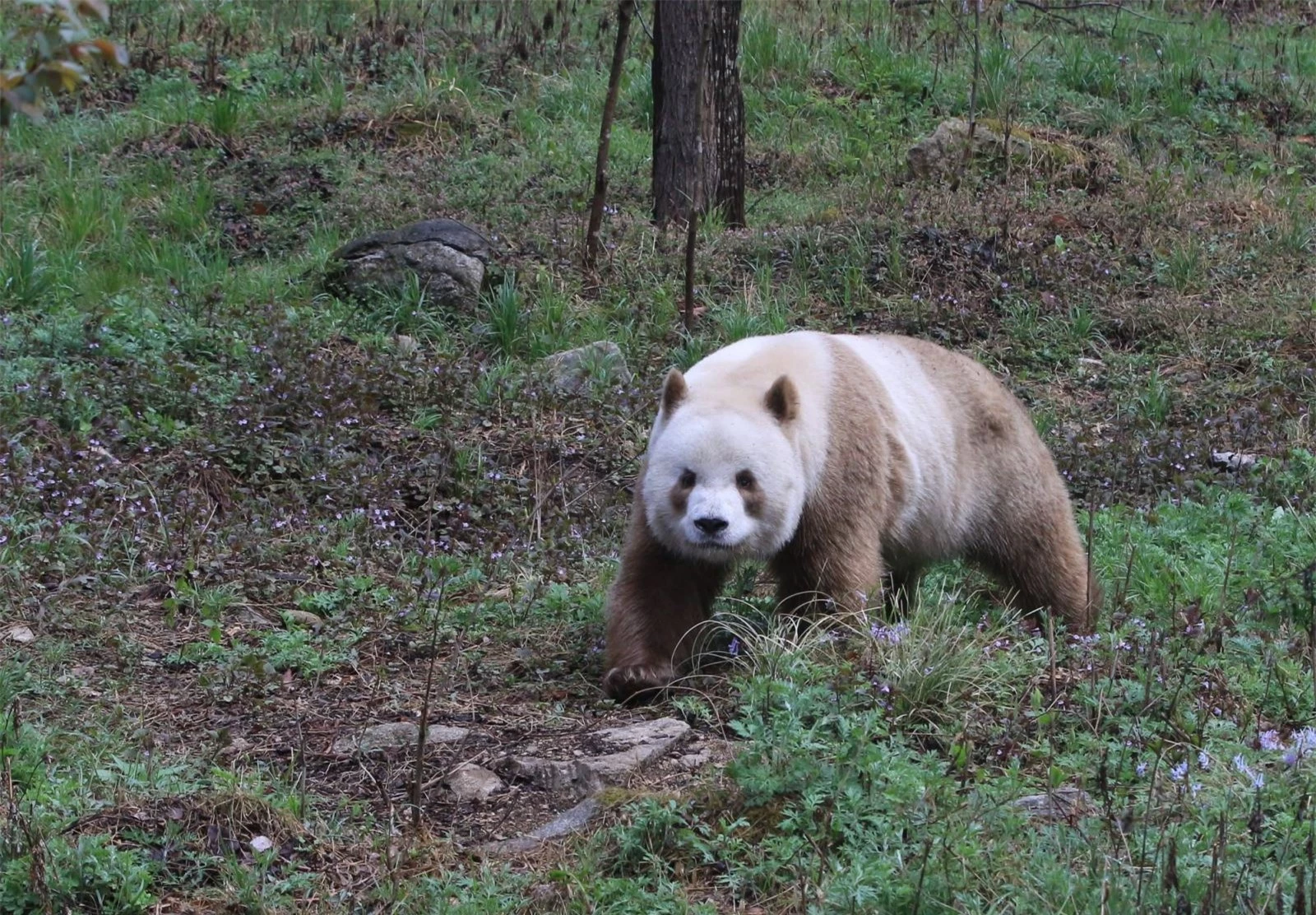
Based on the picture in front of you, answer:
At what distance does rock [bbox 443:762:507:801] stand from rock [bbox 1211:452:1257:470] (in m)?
4.76

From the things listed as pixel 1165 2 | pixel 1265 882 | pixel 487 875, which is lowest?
pixel 487 875

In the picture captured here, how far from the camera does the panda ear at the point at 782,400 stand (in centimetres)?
500

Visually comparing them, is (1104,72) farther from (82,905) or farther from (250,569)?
(82,905)

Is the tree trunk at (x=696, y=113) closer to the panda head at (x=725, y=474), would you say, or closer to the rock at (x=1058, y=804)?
the panda head at (x=725, y=474)

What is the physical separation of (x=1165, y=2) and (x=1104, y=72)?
13.7 ft

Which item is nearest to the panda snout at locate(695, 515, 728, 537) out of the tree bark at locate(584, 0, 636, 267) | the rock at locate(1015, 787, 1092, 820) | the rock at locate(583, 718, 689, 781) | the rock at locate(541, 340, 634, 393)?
the rock at locate(583, 718, 689, 781)

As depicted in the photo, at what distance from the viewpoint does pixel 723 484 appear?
16.1 feet

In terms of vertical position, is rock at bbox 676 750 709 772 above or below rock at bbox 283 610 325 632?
above

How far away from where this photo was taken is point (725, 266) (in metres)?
10.0

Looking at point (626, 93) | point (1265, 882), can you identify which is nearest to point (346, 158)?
point (626, 93)

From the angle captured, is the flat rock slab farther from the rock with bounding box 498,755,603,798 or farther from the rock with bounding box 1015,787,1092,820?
the rock with bounding box 1015,787,1092,820

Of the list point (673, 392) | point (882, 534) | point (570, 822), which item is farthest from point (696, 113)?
point (570, 822)

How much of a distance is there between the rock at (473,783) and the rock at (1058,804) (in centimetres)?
153

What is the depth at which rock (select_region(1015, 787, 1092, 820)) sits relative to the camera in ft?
Result: 11.9
